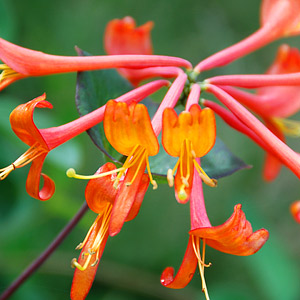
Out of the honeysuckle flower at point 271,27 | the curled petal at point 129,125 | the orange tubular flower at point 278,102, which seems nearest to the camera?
the curled petal at point 129,125

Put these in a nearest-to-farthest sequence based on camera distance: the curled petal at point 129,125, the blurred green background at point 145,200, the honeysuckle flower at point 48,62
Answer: the curled petal at point 129,125 < the honeysuckle flower at point 48,62 < the blurred green background at point 145,200

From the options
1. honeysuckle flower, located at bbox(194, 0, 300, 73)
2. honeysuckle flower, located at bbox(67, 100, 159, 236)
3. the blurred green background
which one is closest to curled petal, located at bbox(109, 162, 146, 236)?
honeysuckle flower, located at bbox(67, 100, 159, 236)

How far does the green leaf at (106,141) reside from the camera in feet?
2.10

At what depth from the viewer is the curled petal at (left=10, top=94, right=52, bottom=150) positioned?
54 centimetres

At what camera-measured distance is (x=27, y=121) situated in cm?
54

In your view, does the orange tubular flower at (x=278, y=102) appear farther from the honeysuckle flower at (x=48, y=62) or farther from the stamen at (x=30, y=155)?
the stamen at (x=30, y=155)

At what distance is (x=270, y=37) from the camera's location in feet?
2.67

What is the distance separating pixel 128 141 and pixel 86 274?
0.17 metres

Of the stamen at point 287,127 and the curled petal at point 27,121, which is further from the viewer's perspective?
the stamen at point 287,127

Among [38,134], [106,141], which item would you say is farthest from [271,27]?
[38,134]

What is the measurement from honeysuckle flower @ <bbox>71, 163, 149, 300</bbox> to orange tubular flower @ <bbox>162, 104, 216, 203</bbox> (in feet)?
0.16

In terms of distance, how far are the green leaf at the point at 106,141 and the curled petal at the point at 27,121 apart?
79 millimetres

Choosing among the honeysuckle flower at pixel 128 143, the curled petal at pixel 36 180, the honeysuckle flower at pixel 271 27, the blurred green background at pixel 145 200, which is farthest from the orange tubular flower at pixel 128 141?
the blurred green background at pixel 145 200

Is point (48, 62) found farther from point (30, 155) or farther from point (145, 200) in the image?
point (145, 200)
